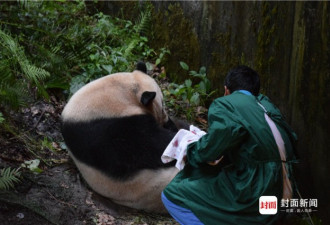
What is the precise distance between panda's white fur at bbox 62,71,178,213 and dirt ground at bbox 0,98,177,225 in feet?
0.48

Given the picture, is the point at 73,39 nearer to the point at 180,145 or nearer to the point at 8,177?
the point at 8,177

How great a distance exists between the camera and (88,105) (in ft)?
17.2

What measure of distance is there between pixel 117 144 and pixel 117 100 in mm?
625

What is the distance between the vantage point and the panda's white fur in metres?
5.00

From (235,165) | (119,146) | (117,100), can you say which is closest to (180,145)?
(235,165)

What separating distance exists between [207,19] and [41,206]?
364cm

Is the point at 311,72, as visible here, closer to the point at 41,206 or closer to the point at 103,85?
the point at 103,85

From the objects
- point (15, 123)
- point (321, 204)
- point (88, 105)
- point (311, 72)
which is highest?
point (311, 72)

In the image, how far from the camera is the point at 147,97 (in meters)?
5.36

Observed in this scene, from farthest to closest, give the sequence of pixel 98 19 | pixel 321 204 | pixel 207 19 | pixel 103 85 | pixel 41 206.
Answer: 1. pixel 98 19
2. pixel 207 19
3. pixel 103 85
4. pixel 321 204
5. pixel 41 206

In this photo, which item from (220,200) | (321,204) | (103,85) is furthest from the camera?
(103,85)

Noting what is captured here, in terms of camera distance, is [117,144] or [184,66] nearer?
[117,144]

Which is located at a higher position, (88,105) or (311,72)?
(311,72)

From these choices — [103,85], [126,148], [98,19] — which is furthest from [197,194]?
[98,19]
